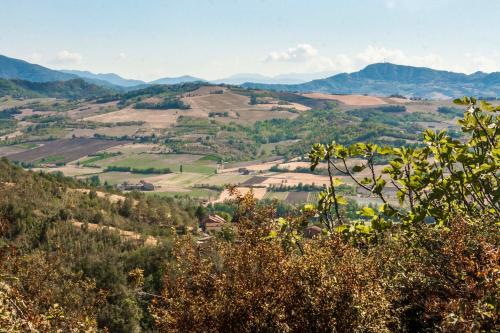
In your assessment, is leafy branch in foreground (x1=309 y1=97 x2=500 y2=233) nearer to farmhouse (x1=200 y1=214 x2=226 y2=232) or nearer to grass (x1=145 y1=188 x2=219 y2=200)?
farmhouse (x1=200 y1=214 x2=226 y2=232)

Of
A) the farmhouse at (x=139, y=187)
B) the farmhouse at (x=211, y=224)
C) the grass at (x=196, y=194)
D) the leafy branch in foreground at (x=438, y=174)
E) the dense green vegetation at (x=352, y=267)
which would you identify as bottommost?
the grass at (x=196, y=194)

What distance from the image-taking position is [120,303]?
51406 mm

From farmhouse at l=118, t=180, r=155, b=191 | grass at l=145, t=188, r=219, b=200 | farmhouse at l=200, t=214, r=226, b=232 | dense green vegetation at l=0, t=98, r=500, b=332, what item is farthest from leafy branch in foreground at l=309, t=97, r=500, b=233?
farmhouse at l=118, t=180, r=155, b=191

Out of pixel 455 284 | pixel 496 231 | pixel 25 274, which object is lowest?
pixel 25 274

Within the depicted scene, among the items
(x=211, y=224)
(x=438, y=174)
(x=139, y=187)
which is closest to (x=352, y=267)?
(x=438, y=174)

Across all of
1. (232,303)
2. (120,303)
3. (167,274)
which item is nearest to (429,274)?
(232,303)

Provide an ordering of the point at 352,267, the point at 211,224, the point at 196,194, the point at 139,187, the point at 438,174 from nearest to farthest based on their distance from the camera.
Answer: the point at 352,267 → the point at 438,174 → the point at 211,224 → the point at 196,194 → the point at 139,187

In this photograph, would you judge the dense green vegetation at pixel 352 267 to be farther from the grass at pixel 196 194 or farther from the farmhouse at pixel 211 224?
the grass at pixel 196 194

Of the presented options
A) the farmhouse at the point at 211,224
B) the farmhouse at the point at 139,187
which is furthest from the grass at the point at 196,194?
the farmhouse at the point at 211,224

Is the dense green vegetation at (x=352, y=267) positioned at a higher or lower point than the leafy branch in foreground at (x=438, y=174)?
lower

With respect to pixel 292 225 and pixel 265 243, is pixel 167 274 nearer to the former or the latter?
pixel 265 243

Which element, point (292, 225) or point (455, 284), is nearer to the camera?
point (455, 284)

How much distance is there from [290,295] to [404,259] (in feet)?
12.2

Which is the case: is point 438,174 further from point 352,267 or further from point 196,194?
point 196,194
